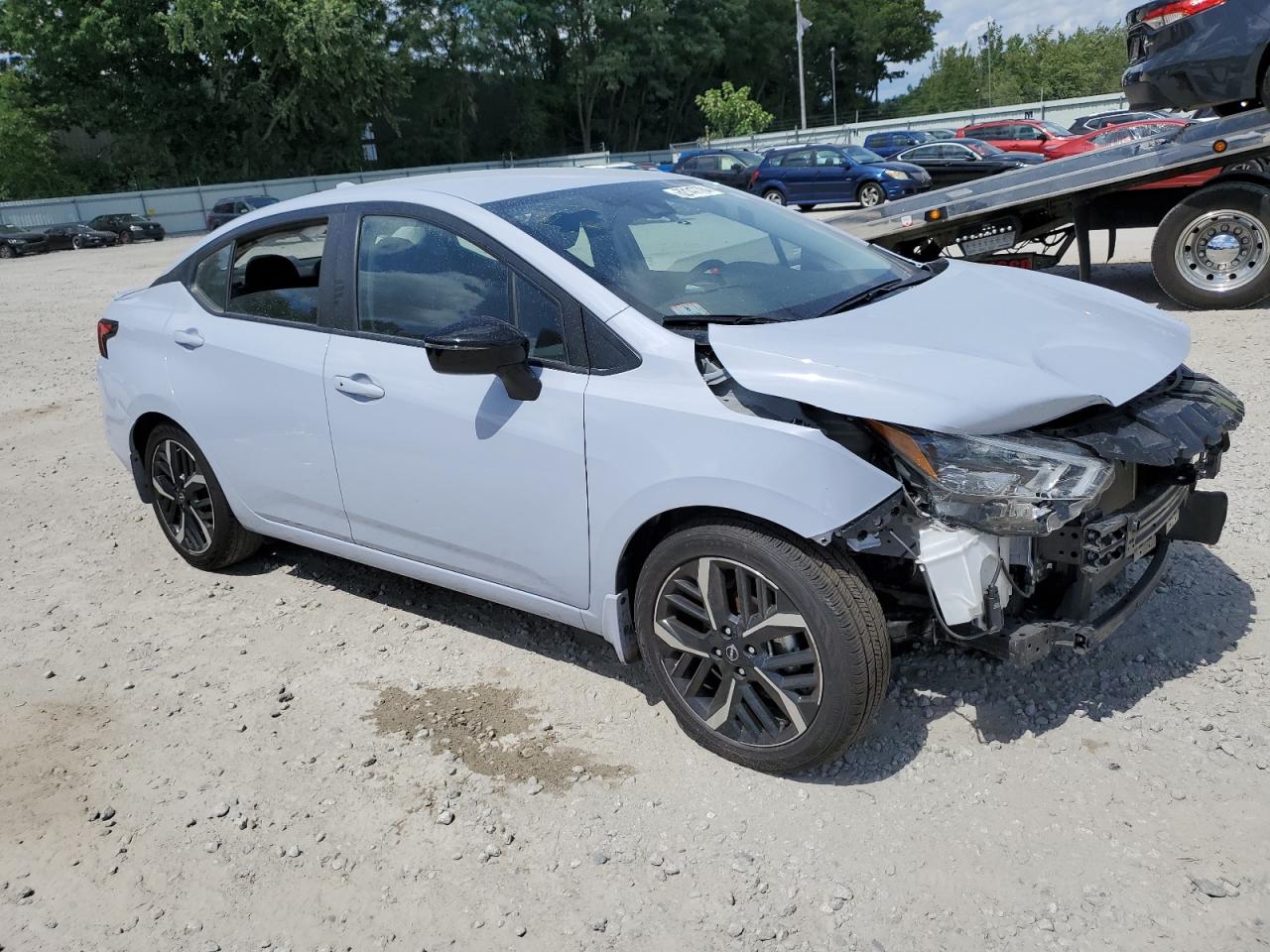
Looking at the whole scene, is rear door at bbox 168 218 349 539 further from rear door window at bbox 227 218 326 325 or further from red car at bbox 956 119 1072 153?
red car at bbox 956 119 1072 153

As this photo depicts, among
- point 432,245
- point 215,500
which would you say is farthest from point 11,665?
point 432,245

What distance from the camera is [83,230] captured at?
1436 inches

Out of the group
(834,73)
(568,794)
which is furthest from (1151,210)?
(834,73)

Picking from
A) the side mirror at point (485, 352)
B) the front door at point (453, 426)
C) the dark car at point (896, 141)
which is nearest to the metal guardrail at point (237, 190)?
the dark car at point (896, 141)

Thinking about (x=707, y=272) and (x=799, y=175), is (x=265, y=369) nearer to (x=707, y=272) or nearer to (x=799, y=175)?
(x=707, y=272)

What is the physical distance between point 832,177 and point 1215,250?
56.2ft

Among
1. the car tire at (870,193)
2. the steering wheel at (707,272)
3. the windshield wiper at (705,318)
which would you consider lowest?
the car tire at (870,193)

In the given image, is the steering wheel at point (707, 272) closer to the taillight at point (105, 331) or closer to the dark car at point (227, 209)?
the taillight at point (105, 331)

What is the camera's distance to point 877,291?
371cm

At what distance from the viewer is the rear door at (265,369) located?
408cm

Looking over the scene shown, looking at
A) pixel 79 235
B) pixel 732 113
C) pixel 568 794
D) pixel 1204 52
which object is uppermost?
pixel 732 113

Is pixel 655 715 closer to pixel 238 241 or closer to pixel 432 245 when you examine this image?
pixel 432 245

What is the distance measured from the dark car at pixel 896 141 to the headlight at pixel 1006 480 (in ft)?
102

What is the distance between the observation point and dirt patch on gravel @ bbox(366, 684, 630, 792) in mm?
3361
